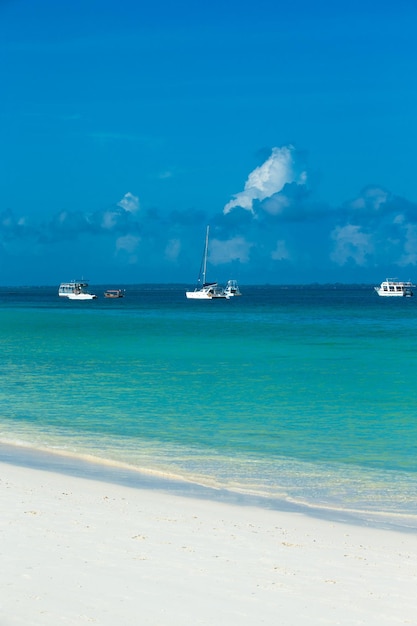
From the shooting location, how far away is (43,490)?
12.8 metres

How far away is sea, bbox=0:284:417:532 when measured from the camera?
1405cm

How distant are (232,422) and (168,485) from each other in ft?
29.4

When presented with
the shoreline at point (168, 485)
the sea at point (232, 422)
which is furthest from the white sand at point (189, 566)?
the sea at point (232, 422)

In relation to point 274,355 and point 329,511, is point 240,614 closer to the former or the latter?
point 329,511

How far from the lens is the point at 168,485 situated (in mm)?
13914

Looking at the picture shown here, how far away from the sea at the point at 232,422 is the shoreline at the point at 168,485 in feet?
0.11

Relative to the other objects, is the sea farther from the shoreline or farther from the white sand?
the white sand

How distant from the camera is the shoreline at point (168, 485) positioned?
11.7 metres

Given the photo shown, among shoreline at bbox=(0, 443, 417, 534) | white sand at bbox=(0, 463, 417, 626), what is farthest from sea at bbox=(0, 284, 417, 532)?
white sand at bbox=(0, 463, 417, 626)

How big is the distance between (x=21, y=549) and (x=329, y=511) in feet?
16.0

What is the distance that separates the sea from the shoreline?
0.04 meters

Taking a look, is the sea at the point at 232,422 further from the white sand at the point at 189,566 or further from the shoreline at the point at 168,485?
the white sand at the point at 189,566

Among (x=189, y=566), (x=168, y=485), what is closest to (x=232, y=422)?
(x=168, y=485)

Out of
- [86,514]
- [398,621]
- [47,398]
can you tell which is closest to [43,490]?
[86,514]
